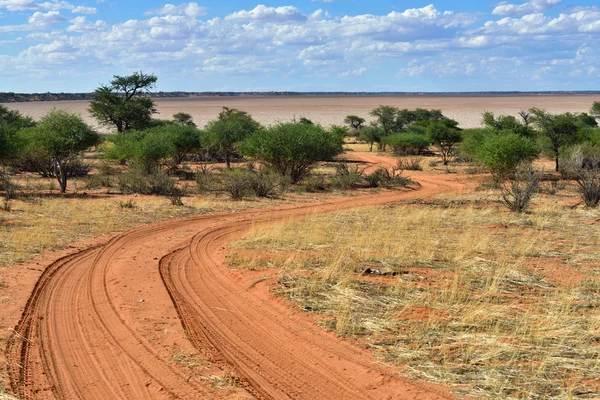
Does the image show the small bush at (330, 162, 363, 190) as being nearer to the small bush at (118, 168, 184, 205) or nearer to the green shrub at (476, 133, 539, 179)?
the green shrub at (476, 133, 539, 179)

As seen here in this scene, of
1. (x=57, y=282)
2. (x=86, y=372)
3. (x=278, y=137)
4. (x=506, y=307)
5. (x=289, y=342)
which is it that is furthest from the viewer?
(x=278, y=137)

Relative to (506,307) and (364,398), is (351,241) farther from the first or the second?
(364,398)

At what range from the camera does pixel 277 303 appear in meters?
8.59

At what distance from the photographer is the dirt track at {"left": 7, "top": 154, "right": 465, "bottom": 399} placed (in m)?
5.97

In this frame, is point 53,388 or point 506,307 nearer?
point 53,388

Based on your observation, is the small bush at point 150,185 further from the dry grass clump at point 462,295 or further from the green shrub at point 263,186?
the dry grass clump at point 462,295

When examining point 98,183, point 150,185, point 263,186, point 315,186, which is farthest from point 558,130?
point 98,183

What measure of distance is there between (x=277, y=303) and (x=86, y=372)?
2967mm

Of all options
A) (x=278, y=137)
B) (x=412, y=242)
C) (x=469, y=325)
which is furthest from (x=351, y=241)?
(x=278, y=137)

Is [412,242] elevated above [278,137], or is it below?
below

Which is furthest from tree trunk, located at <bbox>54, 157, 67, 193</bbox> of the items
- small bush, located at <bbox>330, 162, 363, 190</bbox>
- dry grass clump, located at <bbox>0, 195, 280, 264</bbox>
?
small bush, located at <bbox>330, 162, 363, 190</bbox>

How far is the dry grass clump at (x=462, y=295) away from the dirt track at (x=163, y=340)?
0.50 meters

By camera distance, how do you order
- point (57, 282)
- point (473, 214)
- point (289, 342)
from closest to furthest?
point (289, 342), point (57, 282), point (473, 214)

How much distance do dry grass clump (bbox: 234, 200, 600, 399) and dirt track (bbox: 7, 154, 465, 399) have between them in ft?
1.65
